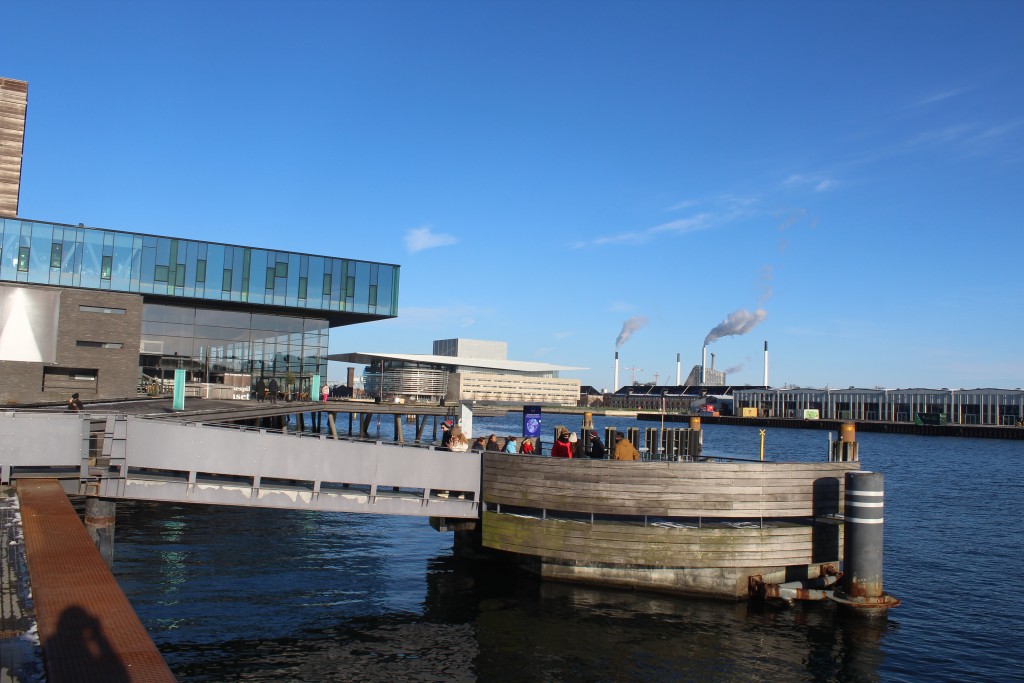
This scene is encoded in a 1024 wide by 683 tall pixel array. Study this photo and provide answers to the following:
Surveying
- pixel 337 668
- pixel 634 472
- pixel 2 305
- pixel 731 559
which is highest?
pixel 2 305

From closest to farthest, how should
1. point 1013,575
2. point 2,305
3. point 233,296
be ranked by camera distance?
point 1013,575, point 2,305, point 233,296

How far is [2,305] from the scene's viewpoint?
145ft

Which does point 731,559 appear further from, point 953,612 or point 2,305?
point 2,305

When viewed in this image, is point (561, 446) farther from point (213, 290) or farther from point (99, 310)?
point (99, 310)

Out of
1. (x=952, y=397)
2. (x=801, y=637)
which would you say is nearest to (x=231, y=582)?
(x=801, y=637)

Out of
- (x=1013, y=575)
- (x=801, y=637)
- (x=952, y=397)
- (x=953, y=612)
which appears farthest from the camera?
(x=952, y=397)

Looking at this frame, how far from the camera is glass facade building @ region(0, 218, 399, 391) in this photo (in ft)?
151

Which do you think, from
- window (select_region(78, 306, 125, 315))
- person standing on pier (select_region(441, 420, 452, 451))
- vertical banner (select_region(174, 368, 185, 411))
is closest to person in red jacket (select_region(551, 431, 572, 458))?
person standing on pier (select_region(441, 420, 452, 451))

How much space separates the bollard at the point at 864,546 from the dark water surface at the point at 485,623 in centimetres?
51

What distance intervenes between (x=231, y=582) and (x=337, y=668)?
23.3 feet

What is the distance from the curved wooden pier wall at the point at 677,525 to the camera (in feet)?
62.3

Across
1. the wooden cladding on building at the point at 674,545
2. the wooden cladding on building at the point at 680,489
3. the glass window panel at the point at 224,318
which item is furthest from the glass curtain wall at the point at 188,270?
the wooden cladding on building at the point at 674,545

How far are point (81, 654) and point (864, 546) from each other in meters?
16.4

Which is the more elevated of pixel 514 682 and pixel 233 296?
pixel 233 296
